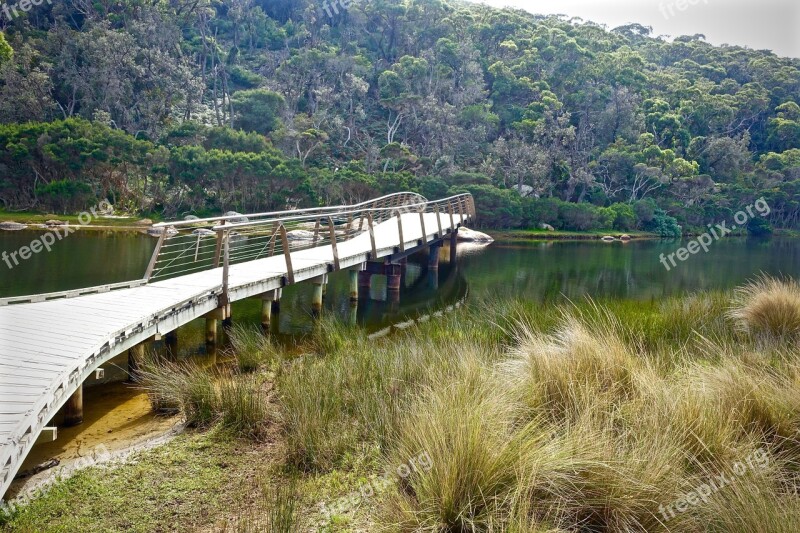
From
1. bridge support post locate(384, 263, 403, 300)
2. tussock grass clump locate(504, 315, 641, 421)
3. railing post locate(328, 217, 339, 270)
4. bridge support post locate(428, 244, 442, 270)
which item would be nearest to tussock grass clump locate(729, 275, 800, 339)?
tussock grass clump locate(504, 315, 641, 421)

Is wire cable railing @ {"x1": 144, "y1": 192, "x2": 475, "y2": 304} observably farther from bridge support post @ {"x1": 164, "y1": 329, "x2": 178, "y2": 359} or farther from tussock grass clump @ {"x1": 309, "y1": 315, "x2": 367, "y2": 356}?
tussock grass clump @ {"x1": 309, "y1": 315, "x2": 367, "y2": 356}

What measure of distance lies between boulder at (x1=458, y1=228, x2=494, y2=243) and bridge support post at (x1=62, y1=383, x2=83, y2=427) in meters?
22.2

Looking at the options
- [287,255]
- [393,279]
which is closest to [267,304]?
[287,255]

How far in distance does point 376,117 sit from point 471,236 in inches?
847

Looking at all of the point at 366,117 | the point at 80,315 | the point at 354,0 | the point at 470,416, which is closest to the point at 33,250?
the point at 80,315

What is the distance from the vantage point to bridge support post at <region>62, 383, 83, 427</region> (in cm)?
444

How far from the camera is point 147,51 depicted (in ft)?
117

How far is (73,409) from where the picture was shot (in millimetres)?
4453

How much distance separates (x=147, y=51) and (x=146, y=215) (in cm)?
1402

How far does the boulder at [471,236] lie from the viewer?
1027 inches

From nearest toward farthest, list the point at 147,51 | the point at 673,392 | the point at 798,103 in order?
the point at 673,392, the point at 147,51, the point at 798,103

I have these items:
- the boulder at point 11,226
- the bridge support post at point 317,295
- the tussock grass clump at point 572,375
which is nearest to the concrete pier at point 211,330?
the bridge support post at point 317,295

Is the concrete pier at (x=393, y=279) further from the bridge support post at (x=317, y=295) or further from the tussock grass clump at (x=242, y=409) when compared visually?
the tussock grass clump at (x=242, y=409)

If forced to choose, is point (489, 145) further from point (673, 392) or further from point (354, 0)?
point (673, 392)
